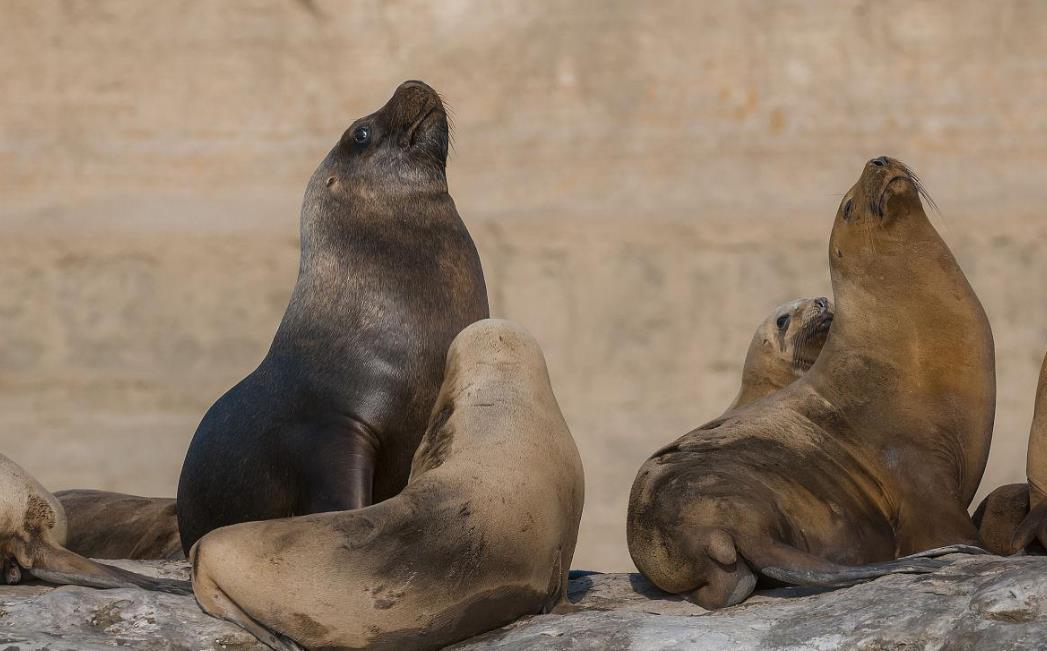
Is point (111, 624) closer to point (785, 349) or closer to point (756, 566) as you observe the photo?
point (756, 566)

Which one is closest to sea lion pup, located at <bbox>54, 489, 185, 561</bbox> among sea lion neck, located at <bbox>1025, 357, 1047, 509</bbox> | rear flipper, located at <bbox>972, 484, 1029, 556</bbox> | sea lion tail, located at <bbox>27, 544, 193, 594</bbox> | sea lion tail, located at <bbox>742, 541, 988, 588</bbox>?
sea lion tail, located at <bbox>27, 544, 193, 594</bbox>

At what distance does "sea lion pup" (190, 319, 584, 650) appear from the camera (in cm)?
437

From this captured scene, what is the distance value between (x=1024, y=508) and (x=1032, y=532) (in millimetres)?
419

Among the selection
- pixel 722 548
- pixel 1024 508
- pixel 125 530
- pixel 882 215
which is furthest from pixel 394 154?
pixel 1024 508

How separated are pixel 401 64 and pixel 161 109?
8.04 ft

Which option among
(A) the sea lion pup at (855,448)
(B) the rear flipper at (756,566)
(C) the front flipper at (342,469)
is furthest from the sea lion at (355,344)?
(B) the rear flipper at (756,566)

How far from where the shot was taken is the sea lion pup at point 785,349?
22.0 ft

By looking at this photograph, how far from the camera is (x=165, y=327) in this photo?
16.0 m

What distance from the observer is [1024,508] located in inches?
215

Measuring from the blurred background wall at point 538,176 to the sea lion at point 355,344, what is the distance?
307 inches

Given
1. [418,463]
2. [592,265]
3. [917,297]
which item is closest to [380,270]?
[418,463]

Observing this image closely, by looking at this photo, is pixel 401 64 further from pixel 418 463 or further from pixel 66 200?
pixel 418 463

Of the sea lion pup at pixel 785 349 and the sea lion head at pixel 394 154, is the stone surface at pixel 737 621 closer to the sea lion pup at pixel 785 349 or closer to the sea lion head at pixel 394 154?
the sea lion pup at pixel 785 349

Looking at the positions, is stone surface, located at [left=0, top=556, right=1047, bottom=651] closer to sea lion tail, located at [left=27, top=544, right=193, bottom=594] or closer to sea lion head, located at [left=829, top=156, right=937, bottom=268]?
sea lion tail, located at [left=27, top=544, right=193, bottom=594]
